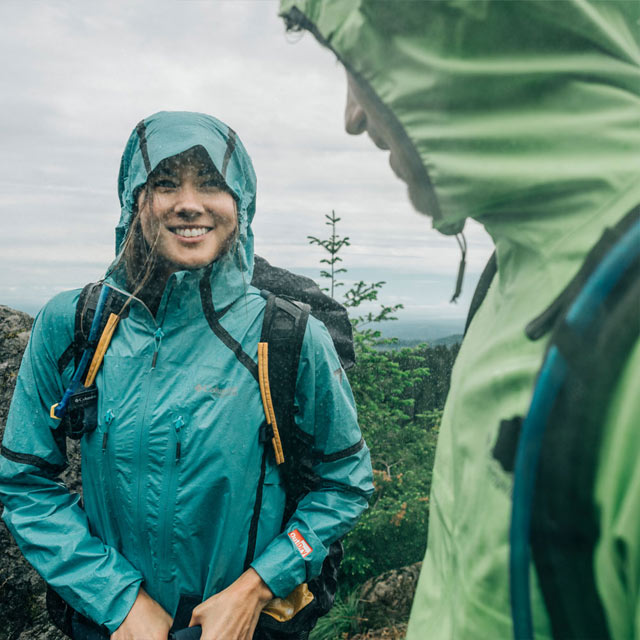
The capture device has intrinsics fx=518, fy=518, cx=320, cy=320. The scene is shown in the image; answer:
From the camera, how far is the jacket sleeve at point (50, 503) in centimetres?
206

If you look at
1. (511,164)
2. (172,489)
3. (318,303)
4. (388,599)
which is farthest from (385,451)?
(511,164)

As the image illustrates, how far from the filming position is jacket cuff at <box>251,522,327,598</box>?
2096mm

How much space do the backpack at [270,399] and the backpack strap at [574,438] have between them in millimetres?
1430

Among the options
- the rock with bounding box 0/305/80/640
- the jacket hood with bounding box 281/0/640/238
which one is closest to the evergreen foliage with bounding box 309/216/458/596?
the rock with bounding box 0/305/80/640

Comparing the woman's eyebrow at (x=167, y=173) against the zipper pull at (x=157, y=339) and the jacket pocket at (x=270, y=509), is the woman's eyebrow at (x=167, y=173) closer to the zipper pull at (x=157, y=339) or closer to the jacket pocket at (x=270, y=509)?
the zipper pull at (x=157, y=339)

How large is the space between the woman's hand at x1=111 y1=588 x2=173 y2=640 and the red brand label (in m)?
0.58

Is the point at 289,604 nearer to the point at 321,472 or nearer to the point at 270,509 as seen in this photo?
the point at 270,509

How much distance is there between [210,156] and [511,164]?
1669 millimetres

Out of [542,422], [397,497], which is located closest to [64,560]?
[542,422]

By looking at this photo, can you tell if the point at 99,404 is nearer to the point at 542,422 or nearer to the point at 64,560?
the point at 64,560

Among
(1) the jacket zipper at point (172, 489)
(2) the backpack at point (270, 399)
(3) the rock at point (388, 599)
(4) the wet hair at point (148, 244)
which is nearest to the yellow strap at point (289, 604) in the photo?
(2) the backpack at point (270, 399)

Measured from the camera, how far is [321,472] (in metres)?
2.30

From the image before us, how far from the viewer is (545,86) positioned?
89 centimetres

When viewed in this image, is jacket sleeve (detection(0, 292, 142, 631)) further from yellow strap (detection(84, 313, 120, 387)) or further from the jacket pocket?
the jacket pocket
